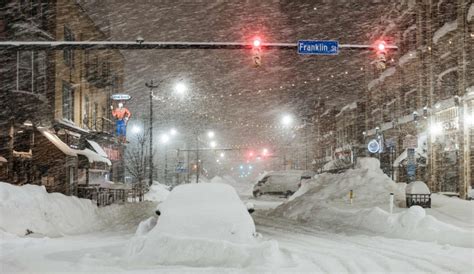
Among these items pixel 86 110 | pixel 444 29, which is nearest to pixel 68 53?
pixel 86 110

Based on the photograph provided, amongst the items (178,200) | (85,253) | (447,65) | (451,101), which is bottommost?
(85,253)

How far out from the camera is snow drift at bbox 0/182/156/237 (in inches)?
624

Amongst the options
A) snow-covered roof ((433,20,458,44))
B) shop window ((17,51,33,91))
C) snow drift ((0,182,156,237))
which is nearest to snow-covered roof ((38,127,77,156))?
shop window ((17,51,33,91))

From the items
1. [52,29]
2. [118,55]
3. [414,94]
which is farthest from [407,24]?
[52,29]

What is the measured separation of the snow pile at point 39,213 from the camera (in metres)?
15.8

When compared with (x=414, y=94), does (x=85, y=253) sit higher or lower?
lower

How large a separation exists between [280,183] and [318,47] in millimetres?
32584

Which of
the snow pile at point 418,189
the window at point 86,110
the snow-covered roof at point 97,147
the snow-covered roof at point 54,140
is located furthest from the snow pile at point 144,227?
the window at point 86,110

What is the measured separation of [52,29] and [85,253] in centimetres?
2109

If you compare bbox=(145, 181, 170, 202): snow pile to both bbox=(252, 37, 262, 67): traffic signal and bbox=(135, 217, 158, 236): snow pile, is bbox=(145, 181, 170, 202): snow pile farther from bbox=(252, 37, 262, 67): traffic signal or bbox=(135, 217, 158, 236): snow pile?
bbox=(135, 217, 158, 236): snow pile

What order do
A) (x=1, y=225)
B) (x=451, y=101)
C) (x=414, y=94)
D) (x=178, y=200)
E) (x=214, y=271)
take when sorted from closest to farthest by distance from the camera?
1. (x=214, y=271)
2. (x=178, y=200)
3. (x=1, y=225)
4. (x=451, y=101)
5. (x=414, y=94)

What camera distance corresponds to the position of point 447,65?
1324 inches

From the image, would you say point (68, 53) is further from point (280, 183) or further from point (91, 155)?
point (280, 183)

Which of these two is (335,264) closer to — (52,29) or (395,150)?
(52,29)
